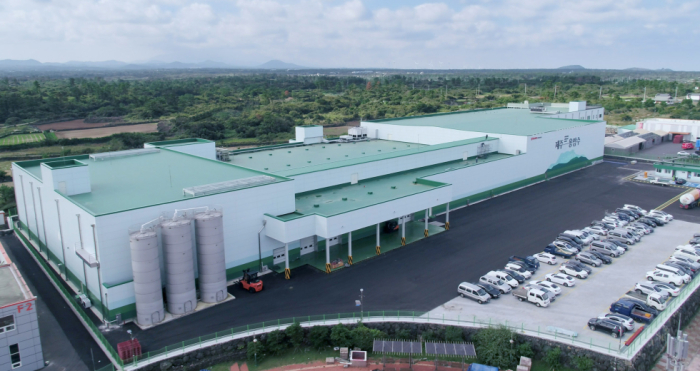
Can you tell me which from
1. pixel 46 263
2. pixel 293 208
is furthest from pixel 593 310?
pixel 46 263

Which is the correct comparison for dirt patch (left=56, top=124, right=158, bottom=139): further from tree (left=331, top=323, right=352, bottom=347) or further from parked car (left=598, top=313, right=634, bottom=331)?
parked car (left=598, top=313, right=634, bottom=331)

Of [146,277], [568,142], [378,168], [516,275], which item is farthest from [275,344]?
[568,142]

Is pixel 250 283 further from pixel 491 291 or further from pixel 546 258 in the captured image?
A: pixel 546 258

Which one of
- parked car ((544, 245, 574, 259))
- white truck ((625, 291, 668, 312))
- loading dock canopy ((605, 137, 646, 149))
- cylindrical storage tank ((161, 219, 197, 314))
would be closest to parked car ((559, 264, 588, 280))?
parked car ((544, 245, 574, 259))

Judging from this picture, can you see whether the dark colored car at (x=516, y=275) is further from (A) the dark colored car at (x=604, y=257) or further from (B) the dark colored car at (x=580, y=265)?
(A) the dark colored car at (x=604, y=257)

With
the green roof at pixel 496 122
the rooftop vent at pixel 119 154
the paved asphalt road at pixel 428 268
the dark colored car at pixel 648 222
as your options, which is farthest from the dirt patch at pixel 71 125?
the dark colored car at pixel 648 222

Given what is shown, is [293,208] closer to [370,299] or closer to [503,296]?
[370,299]
